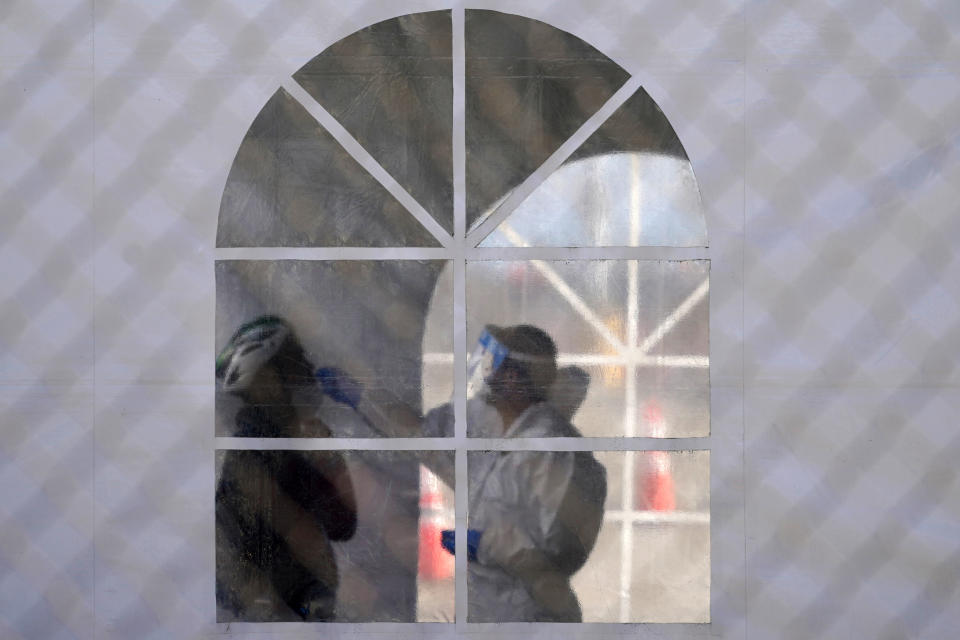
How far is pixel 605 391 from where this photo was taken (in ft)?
4.75

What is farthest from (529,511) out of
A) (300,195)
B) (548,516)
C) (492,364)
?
(300,195)

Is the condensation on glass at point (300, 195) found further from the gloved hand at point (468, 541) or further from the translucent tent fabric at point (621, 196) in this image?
the gloved hand at point (468, 541)

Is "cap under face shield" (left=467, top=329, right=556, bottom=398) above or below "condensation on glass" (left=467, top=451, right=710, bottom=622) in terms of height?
above

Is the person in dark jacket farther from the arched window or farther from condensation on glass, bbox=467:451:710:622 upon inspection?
condensation on glass, bbox=467:451:710:622

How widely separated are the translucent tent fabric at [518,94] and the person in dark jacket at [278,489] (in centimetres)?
48

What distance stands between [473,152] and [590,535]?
2.59ft

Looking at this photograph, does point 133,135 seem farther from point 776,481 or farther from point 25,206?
point 776,481

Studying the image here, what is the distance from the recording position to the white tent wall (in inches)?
57.0

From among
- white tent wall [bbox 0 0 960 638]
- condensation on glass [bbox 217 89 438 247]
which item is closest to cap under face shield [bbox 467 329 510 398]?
condensation on glass [bbox 217 89 438 247]

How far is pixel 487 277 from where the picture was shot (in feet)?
4.76

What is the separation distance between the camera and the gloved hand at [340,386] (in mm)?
1454

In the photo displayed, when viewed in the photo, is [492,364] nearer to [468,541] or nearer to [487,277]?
[487,277]

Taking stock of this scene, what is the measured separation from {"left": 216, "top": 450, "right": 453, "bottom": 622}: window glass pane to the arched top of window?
446mm

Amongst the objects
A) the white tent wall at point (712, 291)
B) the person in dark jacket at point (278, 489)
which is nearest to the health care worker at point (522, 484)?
the white tent wall at point (712, 291)
